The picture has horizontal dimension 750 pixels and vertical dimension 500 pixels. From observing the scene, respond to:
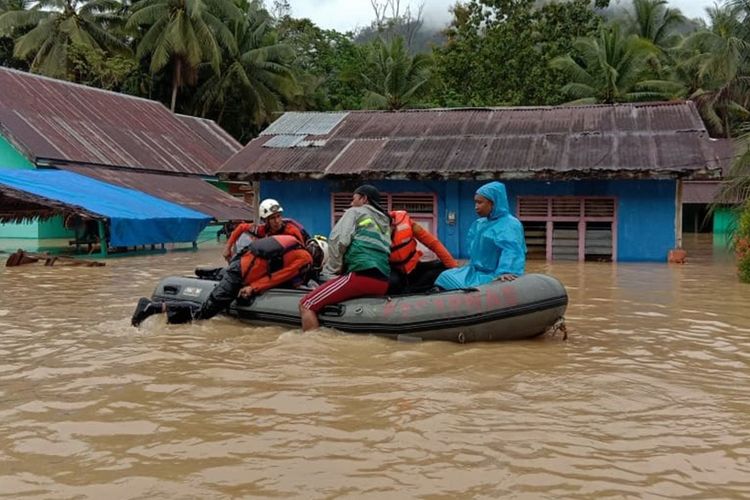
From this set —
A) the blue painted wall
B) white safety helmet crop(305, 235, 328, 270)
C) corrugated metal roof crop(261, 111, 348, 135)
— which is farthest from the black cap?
corrugated metal roof crop(261, 111, 348, 135)

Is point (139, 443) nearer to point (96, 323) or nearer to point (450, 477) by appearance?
point (450, 477)

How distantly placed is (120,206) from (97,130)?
797cm

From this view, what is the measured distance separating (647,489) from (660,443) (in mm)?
711

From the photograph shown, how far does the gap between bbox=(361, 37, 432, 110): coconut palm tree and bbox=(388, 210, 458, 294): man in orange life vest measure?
24615 mm

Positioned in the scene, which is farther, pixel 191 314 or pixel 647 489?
pixel 191 314

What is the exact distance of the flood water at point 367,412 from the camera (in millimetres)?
3777

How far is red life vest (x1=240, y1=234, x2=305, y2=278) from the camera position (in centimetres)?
745

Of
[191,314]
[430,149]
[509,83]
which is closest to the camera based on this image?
[191,314]

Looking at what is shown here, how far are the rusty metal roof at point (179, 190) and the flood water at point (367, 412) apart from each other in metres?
12.8

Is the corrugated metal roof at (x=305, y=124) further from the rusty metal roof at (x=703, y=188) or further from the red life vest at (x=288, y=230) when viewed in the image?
the rusty metal roof at (x=703, y=188)

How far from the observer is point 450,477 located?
3805 millimetres

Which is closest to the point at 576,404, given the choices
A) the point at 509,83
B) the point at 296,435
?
the point at 296,435

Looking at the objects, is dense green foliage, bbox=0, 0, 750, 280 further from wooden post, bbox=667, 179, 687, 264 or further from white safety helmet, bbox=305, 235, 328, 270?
white safety helmet, bbox=305, 235, 328, 270

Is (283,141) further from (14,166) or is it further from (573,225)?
(14,166)
